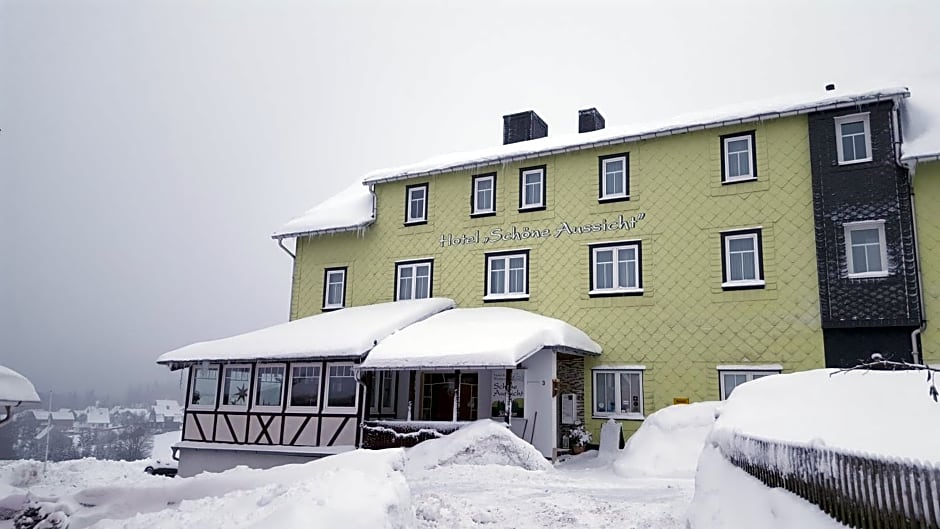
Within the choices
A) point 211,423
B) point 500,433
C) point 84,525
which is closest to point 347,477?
point 84,525

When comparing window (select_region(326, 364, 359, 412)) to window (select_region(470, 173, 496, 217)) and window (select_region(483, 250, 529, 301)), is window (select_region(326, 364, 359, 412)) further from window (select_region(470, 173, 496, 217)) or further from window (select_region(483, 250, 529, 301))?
window (select_region(470, 173, 496, 217))

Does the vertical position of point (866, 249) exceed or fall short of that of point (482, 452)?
it exceeds it

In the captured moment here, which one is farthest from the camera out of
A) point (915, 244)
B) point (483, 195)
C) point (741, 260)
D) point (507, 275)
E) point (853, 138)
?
point (483, 195)

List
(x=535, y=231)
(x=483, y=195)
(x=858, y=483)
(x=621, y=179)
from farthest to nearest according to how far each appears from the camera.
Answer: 1. (x=483, y=195)
2. (x=535, y=231)
3. (x=621, y=179)
4. (x=858, y=483)

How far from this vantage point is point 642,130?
57.6ft

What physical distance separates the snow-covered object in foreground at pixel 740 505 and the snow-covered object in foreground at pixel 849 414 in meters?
0.40

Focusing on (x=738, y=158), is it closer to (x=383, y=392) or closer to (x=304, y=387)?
(x=383, y=392)

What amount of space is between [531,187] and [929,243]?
359 inches

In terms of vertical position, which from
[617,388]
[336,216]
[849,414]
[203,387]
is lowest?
[203,387]

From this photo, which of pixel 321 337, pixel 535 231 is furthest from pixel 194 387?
pixel 535 231

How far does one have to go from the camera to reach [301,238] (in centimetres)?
2217

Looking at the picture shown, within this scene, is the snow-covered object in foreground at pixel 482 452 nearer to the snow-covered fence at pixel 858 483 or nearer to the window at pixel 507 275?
the window at pixel 507 275

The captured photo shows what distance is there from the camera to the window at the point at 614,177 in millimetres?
17797

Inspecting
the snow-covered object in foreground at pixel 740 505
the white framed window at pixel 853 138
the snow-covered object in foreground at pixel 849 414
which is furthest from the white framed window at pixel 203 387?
the white framed window at pixel 853 138
